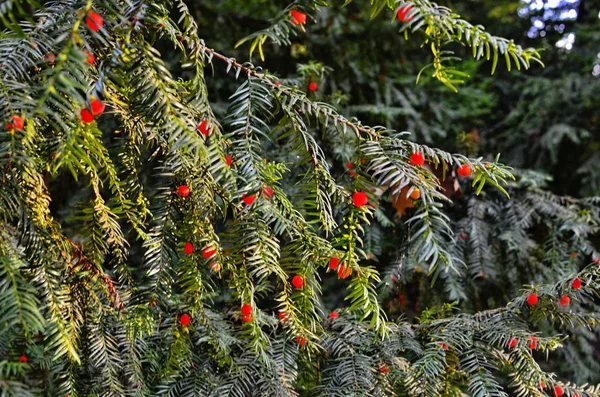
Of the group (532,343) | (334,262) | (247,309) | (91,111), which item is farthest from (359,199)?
(532,343)

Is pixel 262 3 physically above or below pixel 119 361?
above

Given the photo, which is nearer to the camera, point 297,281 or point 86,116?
point 86,116

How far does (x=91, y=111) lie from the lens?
0.57 metres

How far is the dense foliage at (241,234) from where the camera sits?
63 centimetres

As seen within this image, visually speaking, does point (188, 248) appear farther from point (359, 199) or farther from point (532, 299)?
point (532, 299)

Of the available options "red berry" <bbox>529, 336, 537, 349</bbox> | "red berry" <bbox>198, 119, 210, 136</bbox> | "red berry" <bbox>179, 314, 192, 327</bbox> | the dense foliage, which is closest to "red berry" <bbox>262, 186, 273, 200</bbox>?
the dense foliage

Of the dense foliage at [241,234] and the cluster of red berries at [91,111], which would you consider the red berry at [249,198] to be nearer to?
the dense foliage at [241,234]

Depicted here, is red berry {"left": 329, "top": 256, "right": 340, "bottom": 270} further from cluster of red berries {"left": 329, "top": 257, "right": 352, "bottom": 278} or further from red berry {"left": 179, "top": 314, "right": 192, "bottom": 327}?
red berry {"left": 179, "top": 314, "right": 192, "bottom": 327}

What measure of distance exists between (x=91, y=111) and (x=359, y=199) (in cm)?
39

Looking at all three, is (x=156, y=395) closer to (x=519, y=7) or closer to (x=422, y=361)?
(x=422, y=361)

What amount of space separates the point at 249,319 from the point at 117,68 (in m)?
0.42

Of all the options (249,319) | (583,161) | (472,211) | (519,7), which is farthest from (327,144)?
(519,7)

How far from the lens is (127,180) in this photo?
0.87 meters

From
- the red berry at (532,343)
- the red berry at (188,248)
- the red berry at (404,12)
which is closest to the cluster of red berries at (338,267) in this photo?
the red berry at (188,248)
